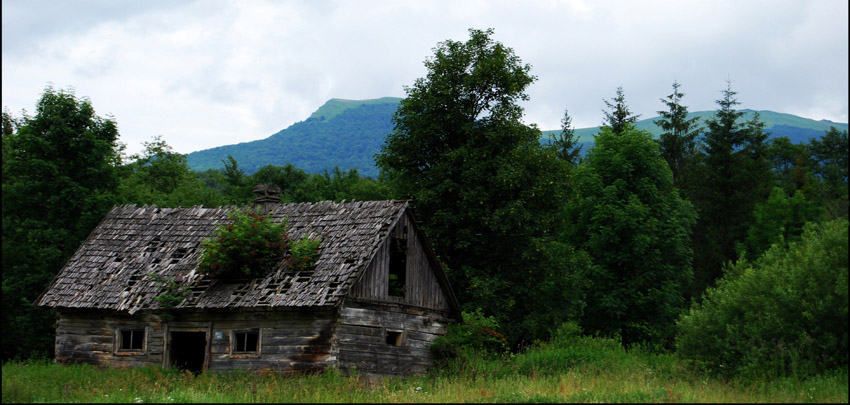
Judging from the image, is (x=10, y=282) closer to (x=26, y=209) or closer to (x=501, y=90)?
(x=26, y=209)

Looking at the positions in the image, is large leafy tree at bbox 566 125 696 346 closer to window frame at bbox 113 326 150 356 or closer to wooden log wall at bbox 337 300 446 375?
wooden log wall at bbox 337 300 446 375

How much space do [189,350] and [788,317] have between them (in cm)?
1807

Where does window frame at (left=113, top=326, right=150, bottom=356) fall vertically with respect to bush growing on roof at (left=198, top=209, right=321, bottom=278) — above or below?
below

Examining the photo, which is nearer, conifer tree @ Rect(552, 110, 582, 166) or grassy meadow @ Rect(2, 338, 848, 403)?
grassy meadow @ Rect(2, 338, 848, 403)

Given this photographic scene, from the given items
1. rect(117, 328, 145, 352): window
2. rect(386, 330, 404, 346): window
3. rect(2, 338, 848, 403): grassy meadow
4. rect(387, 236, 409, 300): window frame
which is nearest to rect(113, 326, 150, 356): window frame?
rect(117, 328, 145, 352): window

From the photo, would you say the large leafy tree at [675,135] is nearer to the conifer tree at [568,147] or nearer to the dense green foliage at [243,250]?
the conifer tree at [568,147]

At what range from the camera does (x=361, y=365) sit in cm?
2048

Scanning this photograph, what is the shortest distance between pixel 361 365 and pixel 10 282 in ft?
57.5

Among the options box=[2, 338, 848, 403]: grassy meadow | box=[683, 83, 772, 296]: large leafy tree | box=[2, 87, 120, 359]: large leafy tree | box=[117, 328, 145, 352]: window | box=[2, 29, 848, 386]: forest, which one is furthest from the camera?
box=[683, 83, 772, 296]: large leafy tree

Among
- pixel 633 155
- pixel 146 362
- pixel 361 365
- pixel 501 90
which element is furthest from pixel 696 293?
pixel 146 362

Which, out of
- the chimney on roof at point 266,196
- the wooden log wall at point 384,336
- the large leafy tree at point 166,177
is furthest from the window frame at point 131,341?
the large leafy tree at point 166,177

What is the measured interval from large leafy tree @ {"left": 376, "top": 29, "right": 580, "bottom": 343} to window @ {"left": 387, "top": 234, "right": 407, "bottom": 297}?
5.49 m

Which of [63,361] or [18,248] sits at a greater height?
[18,248]

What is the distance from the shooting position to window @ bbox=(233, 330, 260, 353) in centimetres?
2069
